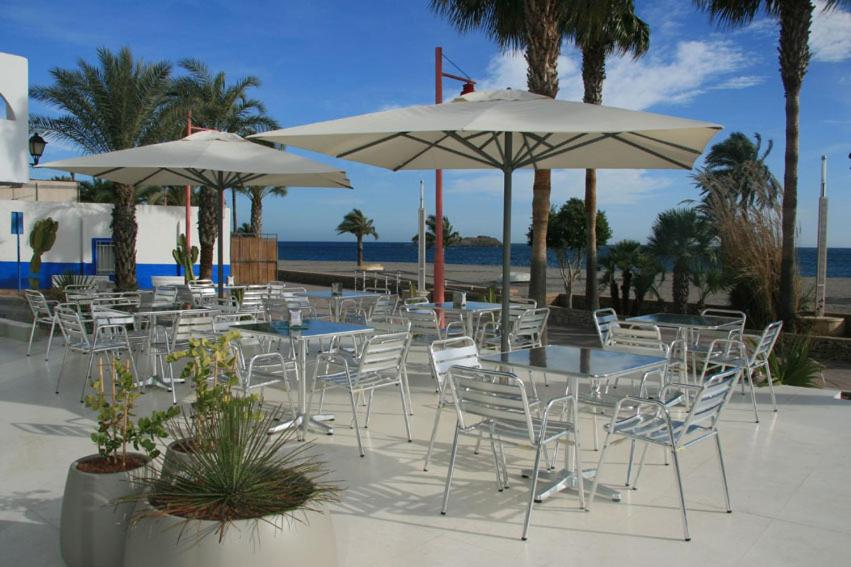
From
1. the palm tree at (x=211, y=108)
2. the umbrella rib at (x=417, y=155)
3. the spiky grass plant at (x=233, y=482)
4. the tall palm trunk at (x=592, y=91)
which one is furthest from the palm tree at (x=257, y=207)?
the spiky grass plant at (x=233, y=482)

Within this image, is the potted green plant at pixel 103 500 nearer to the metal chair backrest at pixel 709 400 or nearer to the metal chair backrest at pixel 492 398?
the metal chair backrest at pixel 492 398

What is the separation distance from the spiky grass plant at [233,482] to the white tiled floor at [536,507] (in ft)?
2.43

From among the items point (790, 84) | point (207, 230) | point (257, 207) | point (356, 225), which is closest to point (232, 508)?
point (790, 84)

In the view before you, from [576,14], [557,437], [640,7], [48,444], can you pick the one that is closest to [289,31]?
[576,14]

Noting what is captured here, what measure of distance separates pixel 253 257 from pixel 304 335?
19.5 meters

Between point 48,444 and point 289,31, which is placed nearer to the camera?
point 48,444

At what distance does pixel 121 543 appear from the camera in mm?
3008

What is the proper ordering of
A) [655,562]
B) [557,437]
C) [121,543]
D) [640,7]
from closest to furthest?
1. [121,543]
2. [655,562]
3. [557,437]
4. [640,7]

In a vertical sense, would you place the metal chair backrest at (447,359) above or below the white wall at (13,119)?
below

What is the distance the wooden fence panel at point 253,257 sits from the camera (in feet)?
78.3

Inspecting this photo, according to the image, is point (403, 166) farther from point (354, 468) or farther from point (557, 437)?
point (557, 437)

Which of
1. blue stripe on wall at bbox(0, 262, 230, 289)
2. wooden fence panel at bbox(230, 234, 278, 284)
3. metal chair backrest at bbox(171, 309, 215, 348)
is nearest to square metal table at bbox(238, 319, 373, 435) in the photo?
metal chair backrest at bbox(171, 309, 215, 348)

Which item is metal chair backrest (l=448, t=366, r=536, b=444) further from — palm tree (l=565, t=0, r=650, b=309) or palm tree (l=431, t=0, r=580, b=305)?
palm tree (l=565, t=0, r=650, b=309)

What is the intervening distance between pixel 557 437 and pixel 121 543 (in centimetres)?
215
